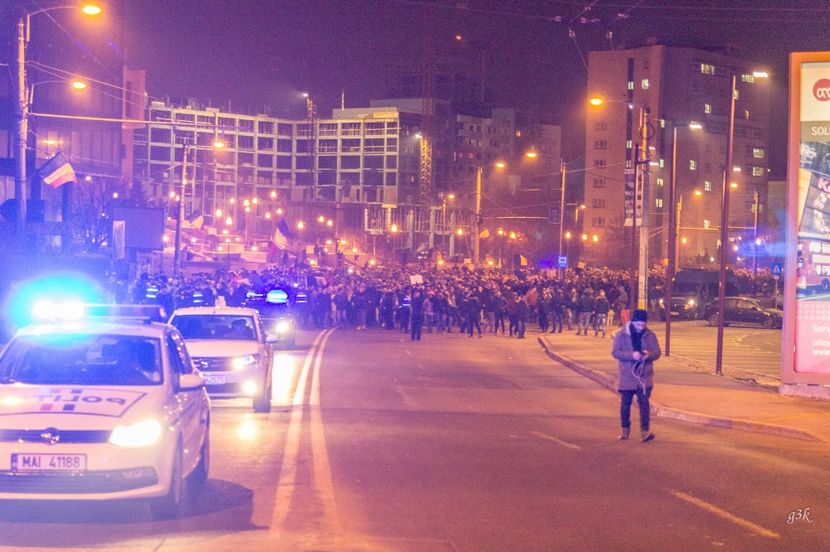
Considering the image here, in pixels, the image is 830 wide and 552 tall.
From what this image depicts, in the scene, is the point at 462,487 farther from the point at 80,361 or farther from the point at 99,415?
the point at 99,415

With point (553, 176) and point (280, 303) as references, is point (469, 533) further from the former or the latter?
point (553, 176)

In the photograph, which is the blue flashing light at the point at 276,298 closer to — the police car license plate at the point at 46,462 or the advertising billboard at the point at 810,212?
the advertising billboard at the point at 810,212

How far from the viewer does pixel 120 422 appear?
8.72m

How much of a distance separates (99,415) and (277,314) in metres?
24.9

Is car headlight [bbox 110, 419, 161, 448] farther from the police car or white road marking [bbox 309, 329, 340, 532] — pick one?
white road marking [bbox 309, 329, 340, 532]

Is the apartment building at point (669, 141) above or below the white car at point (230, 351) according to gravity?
above

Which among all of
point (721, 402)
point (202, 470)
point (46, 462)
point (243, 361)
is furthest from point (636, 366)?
point (46, 462)

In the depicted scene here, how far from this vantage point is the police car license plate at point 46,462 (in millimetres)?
8469

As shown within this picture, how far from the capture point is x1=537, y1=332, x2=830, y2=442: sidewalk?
697 inches

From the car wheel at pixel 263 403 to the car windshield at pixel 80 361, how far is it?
7.61m

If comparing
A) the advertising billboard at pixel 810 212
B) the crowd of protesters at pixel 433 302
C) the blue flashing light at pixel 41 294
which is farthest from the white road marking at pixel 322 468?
the crowd of protesters at pixel 433 302

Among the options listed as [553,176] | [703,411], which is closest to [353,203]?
[553,176]

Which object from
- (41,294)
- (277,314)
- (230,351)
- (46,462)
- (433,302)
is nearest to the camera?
(46,462)

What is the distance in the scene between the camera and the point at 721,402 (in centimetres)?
2098
